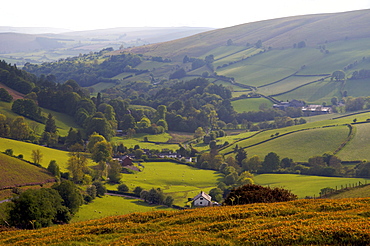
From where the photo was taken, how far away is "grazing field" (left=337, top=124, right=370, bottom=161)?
94.0 meters

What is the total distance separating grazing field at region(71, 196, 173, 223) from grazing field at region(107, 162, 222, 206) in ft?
19.5

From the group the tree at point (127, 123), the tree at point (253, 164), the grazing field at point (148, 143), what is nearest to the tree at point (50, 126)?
the grazing field at point (148, 143)

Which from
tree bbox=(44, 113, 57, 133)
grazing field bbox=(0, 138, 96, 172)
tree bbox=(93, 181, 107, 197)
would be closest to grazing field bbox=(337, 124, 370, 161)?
tree bbox=(93, 181, 107, 197)

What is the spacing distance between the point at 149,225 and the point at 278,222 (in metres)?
9.27

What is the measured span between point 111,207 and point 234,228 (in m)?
43.7

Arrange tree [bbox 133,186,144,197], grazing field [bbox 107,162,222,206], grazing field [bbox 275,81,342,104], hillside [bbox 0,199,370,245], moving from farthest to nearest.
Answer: grazing field [bbox 275,81,342,104] < grazing field [bbox 107,162,222,206] < tree [bbox 133,186,144,197] < hillside [bbox 0,199,370,245]

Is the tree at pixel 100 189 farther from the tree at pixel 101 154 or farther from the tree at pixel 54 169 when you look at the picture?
the tree at pixel 101 154

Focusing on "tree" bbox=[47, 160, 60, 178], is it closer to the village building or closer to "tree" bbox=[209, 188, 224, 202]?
"tree" bbox=[209, 188, 224, 202]

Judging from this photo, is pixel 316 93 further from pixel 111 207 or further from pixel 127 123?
pixel 111 207

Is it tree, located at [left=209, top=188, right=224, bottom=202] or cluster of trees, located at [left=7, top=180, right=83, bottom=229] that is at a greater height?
cluster of trees, located at [left=7, top=180, right=83, bottom=229]

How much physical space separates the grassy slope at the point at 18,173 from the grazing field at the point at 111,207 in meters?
11.6

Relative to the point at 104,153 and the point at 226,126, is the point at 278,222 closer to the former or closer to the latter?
the point at 104,153

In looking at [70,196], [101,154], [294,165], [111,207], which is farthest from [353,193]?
[101,154]

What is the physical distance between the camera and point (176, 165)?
340 feet
